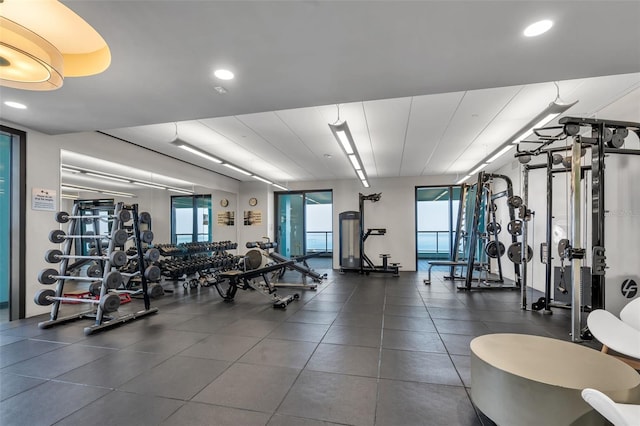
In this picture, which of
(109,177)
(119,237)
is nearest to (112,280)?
(119,237)

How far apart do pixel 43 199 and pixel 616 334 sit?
22.6 ft

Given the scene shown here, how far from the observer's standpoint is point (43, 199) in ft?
13.9

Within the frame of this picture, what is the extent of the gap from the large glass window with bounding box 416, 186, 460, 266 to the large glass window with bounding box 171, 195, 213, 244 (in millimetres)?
6763

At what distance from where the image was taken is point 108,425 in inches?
72.1

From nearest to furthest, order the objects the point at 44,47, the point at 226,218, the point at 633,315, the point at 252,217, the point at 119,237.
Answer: the point at 44,47 < the point at 633,315 < the point at 119,237 < the point at 226,218 < the point at 252,217

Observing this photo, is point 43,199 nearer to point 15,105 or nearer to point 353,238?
point 15,105

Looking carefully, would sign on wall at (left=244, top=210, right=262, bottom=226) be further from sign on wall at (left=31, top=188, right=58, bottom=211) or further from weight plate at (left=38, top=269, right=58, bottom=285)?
weight plate at (left=38, top=269, right=58, bottom=285)

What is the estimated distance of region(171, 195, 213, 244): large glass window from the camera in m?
8.56

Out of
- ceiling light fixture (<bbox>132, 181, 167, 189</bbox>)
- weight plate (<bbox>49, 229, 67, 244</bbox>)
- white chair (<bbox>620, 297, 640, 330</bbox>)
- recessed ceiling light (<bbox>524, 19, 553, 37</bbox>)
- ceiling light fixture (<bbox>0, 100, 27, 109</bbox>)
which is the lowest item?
white chair (<bbox>620, 297, 640, 330</bbox>)

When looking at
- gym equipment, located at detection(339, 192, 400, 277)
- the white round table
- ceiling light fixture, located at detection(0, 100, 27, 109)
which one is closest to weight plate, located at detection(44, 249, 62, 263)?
ceiling light fixture, located at detection(0, 100, 27, 109)

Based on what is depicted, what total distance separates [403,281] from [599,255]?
4155 millimetres

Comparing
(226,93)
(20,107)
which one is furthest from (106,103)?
(226,93)

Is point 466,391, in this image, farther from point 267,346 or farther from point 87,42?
point 87,42

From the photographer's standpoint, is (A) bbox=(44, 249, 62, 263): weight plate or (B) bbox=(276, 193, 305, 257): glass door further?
(B) bbox=(276, 193, 305, 257): glass door
